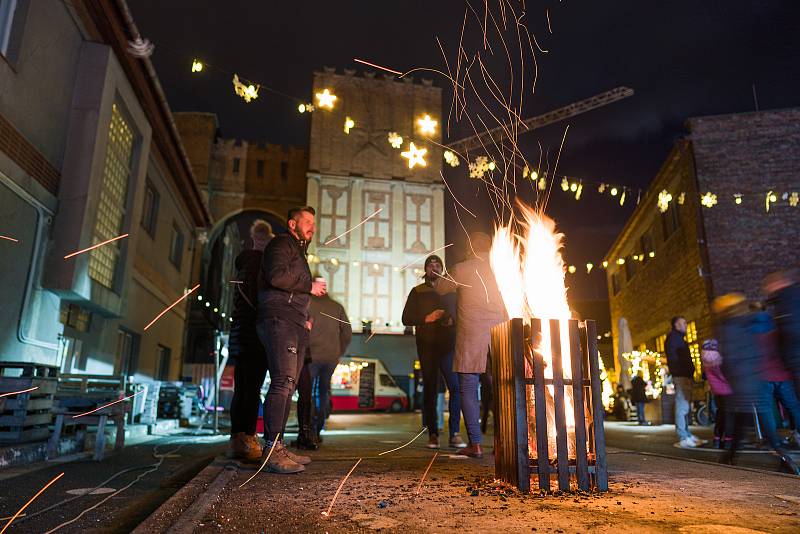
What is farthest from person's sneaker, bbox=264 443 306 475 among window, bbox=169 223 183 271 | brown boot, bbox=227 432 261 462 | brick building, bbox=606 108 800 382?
window, bbox=169 223 183 271

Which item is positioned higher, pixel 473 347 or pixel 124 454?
pixel 473 347

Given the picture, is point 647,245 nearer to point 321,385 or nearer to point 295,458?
point 321,385

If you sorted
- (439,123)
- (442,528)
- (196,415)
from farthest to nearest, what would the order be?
1. (439,123)
2. (196,415)
3. (442,528)

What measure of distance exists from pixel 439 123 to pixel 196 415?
80.3 ft

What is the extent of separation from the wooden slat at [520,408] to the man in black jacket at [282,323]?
1.49m

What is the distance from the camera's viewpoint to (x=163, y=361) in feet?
53.1

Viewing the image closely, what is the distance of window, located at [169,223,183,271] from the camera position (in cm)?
1634

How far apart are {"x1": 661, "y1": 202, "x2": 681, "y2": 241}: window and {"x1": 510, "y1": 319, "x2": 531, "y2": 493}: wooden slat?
1556 cm

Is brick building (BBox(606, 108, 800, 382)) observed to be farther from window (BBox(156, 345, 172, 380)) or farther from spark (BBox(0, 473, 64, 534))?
window (BBox(156, 345, 172, 380))

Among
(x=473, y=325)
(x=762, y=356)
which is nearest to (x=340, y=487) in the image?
(x=473, y=325)

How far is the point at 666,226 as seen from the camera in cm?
1822

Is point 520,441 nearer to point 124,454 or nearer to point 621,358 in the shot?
point 124,454

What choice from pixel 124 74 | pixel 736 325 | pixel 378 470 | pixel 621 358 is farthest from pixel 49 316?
pixel 621 358

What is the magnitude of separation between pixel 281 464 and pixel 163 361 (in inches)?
560
